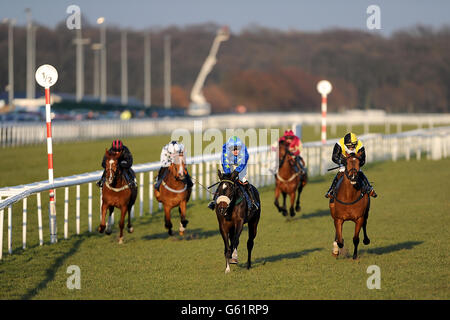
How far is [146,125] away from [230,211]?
36587mm

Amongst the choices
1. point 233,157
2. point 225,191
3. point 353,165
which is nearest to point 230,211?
point 225,191

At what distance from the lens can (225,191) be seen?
8.72 metres

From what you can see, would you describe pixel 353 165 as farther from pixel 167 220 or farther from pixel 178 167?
pixel 167 220

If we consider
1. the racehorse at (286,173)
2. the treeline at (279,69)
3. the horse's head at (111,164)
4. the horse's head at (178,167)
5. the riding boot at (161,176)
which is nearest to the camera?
the horse's head at (111,164)

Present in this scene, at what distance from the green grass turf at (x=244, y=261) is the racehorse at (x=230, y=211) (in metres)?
0.29

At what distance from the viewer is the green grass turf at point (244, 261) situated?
26.1 feet

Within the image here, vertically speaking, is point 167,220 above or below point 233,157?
below

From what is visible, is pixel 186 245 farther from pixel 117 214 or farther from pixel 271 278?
pixel 117 214

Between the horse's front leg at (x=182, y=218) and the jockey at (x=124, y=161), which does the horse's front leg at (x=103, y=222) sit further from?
the horse's front leg at (x=182, y=218)

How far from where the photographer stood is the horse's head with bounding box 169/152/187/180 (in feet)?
38.1

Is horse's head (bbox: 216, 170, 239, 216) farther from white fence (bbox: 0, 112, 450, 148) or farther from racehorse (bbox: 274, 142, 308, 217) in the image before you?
white fence (bbox: 0, 112, 450, 148)

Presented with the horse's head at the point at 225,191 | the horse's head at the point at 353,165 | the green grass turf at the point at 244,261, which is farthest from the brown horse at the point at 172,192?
the horse's head at the point at 353,165

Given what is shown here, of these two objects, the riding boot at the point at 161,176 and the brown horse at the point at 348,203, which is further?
the riding boot at the point at 161,176

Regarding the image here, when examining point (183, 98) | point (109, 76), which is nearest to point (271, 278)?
point (183, 98)
